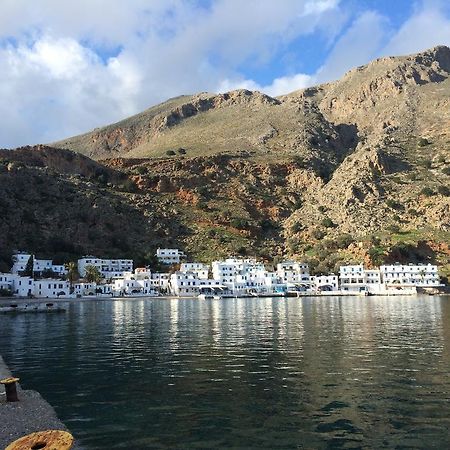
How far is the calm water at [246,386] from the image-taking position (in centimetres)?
1560

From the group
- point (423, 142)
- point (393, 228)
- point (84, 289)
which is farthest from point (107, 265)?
point (423, 142)

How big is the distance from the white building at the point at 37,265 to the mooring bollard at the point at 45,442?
352 ft

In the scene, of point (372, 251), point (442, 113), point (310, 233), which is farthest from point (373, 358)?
point (442, 113)

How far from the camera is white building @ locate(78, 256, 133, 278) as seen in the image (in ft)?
398

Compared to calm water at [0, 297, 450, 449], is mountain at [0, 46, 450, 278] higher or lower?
higher

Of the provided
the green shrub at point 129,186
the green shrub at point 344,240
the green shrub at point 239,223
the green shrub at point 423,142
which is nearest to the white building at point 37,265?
the green shrub at point 129,186

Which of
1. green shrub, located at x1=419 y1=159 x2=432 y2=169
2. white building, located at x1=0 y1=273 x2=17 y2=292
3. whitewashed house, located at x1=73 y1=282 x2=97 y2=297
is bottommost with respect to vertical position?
whitewashed house, located at x1=73 y1=282 x2=97 y2=297

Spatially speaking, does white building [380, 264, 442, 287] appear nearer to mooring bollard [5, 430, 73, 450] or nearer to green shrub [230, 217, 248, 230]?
green shrub [230, 217, 248, 230]

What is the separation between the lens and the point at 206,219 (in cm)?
14388

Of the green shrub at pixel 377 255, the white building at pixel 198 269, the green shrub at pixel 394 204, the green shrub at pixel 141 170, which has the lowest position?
the white building at pixel 198 269

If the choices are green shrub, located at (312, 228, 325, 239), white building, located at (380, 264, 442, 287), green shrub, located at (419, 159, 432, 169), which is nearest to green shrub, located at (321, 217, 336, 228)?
green shrub, located at (312, 228, 325, 239)

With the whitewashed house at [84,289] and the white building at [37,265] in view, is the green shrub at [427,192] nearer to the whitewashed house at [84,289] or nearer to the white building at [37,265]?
the whitewashed house at [84,289]

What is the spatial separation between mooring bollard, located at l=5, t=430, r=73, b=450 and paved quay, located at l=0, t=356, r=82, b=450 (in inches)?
130

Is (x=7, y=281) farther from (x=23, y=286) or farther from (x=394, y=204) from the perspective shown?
(x=394, y=204)
